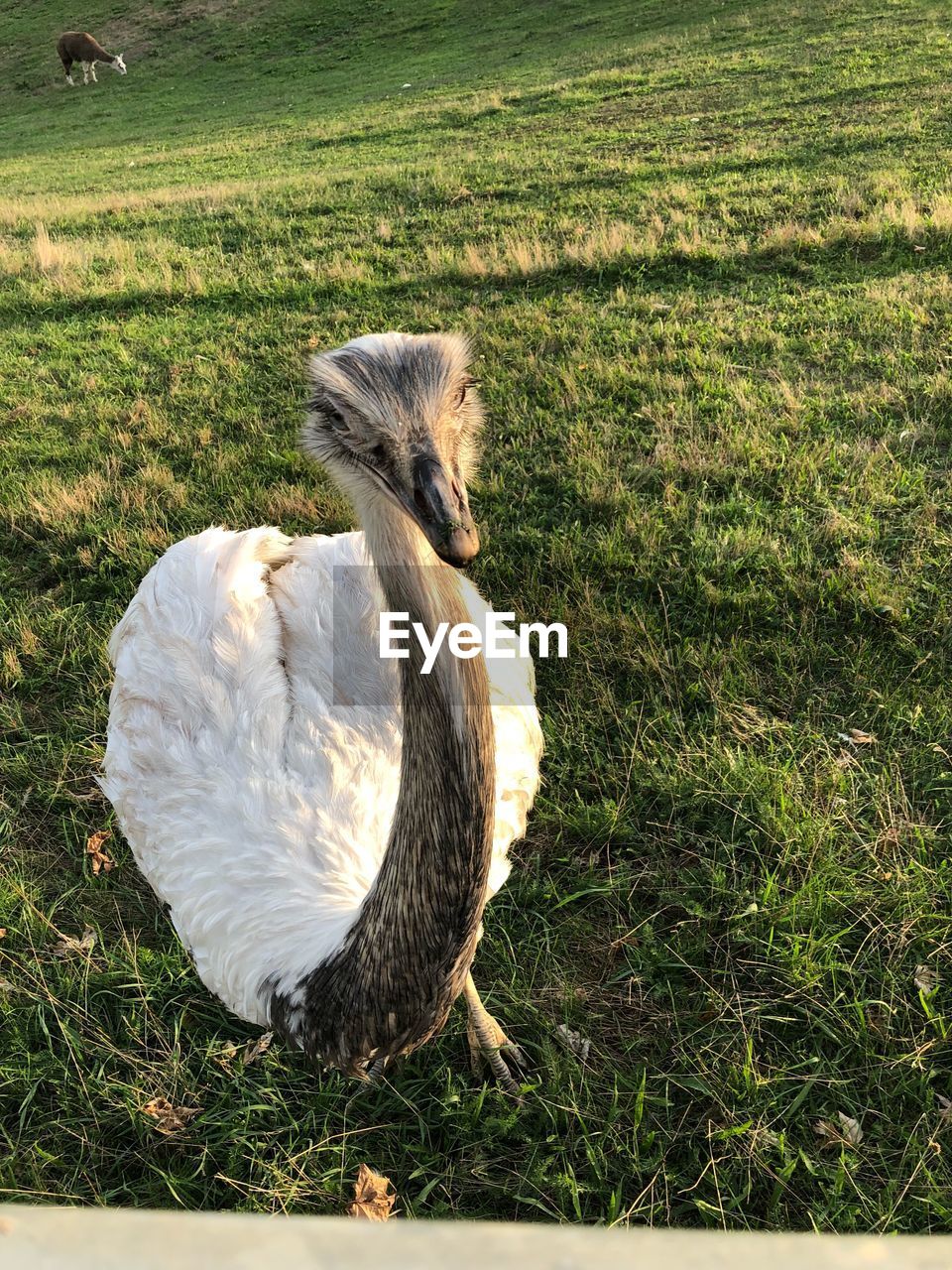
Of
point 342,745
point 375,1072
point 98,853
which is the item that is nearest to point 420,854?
point 342,745

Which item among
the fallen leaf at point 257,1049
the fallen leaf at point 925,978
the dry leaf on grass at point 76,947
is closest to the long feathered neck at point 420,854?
the fallen leaf at point 257,1049

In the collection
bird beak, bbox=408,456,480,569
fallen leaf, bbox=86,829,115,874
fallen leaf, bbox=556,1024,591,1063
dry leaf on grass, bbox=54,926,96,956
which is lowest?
fallen leaf, bbox=556,1024,591,1063

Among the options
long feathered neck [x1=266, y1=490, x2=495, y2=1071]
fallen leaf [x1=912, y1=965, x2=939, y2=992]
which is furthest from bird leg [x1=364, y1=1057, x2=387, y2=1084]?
fallen leaf [x1=912, y1=965, x2=939, y2=992]

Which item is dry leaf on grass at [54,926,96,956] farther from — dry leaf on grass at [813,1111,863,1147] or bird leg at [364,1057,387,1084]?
dry leaf on grass at [813,1111,863,1147]

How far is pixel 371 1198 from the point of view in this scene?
2.46 meters

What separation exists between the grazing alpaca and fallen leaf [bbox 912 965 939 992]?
1306 mm

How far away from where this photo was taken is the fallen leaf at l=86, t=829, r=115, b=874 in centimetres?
344

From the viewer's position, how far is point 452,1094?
264 cm

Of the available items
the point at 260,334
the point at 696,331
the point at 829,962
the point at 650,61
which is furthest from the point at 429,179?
the point at 829,962

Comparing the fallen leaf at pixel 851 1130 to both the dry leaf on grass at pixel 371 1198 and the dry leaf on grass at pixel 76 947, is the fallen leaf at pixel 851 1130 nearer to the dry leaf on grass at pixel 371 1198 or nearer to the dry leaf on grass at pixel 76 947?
the dry leaf on grass at pixel 371 1198

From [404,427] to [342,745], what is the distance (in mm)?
1280

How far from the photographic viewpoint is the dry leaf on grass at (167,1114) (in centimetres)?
266

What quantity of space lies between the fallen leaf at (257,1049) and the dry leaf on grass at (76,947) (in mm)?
750

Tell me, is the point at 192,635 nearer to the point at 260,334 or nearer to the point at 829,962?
the point at 829,962
